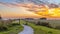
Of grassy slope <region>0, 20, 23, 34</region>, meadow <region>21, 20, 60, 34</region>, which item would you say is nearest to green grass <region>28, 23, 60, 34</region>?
meadow <region>21, 20, 60, 34</region>

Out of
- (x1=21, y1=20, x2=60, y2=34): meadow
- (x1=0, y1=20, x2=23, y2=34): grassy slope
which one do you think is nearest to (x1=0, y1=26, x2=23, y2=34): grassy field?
(x1=0, y1=20, x2=23, y2=34): grassy slope

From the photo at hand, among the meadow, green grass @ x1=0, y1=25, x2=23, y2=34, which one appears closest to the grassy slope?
green grass @ x1=0, y1=25, x2=23, y2=34

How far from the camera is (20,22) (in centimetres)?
226

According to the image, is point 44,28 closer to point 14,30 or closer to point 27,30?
point 27,30

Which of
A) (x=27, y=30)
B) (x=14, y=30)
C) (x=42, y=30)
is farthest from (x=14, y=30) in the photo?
(x=42, y=30)

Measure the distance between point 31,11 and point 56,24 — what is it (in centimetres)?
45

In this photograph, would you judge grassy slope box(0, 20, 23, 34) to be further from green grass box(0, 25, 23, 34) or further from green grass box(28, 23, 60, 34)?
green grass box(28, 23, 60, 34)

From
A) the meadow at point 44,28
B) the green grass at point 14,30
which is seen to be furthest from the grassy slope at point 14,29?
the meadow at point 44,28

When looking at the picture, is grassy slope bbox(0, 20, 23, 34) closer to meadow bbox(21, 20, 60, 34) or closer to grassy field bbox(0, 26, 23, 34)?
grassy field bbox(0, 26, 23, 34)

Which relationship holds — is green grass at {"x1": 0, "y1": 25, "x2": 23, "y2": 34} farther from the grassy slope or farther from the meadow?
the meadow

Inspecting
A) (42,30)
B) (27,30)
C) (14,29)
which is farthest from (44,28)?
(14,29)

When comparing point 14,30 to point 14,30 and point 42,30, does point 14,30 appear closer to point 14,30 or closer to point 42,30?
point 14,30

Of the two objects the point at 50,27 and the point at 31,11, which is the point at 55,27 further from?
the point at 31,11

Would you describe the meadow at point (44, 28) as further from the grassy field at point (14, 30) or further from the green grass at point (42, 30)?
the grassy field at point (14, 30)
